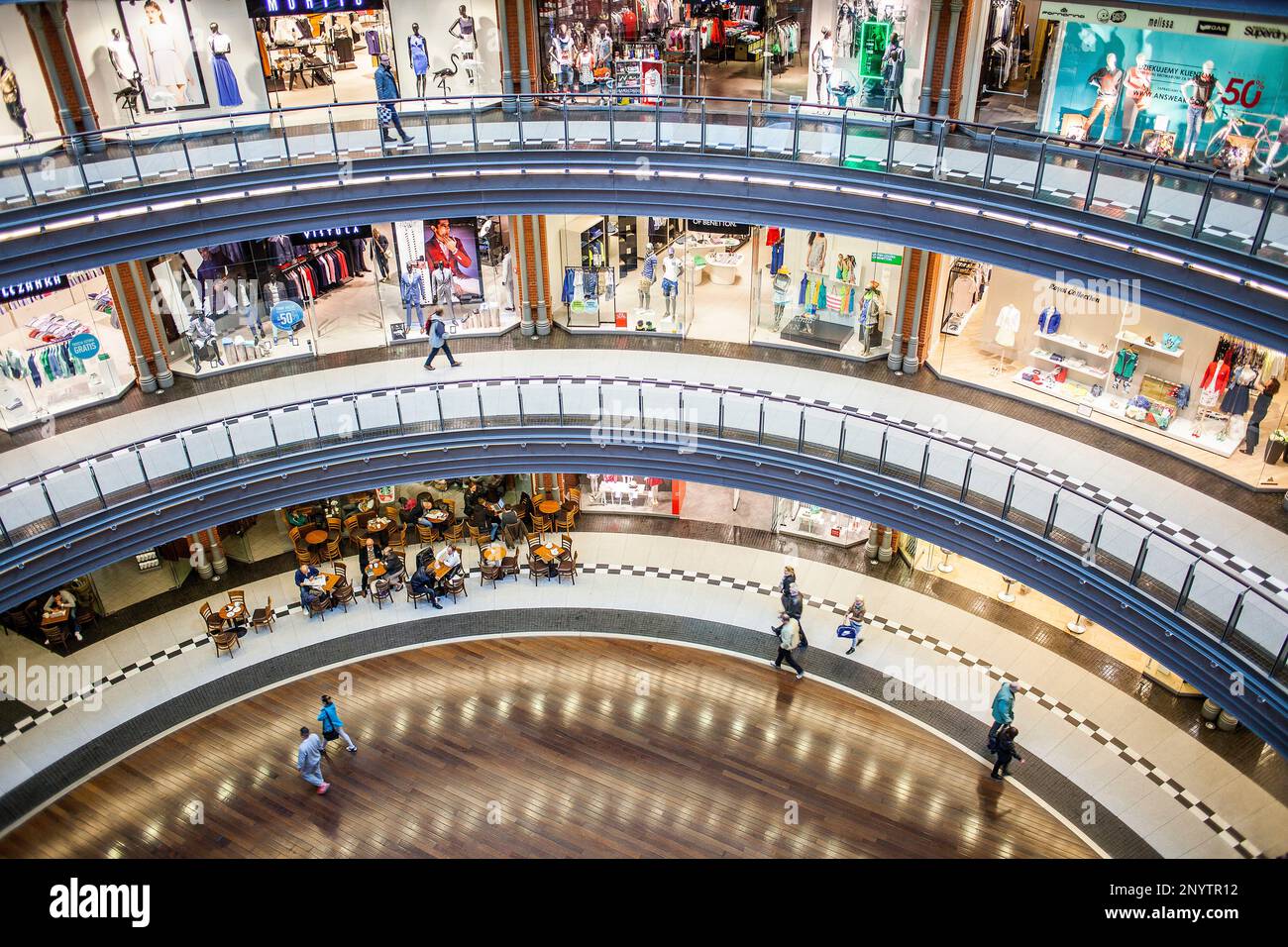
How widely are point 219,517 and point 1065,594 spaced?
440 inches

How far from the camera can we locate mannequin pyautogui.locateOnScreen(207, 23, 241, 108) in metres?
15.7

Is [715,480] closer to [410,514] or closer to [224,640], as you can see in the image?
[410,514]

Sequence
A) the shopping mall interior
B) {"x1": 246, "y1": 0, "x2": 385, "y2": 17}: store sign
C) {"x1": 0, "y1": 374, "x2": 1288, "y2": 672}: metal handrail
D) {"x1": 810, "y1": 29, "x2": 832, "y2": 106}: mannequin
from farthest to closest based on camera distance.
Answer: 1. {"x1": 810, "y1": 29, "x2": 832, "y2": 106}: mannequin
2. {"x1": 246, "y1": 0, "x2": 385, "y2": 17}: store sign
3. the shopping mall interior
4. {"x1": 0, "y1": 374, "x2": 1288, "y2": 672}: metal handrail

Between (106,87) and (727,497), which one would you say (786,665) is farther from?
(106,87)

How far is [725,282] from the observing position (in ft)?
62.7

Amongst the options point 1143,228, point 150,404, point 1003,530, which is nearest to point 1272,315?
point 1143,228

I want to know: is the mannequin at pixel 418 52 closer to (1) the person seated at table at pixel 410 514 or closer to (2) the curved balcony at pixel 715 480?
(2) the curved balcony at pixel 715 480

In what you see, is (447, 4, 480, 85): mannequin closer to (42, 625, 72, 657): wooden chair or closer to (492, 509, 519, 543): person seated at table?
(492, 509, 519, 543): person seated at table

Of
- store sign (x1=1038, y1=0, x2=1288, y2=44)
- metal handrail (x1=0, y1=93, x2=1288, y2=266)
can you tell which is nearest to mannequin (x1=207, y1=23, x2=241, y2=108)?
metal handrail (x1=0, y1=93, x2=1288, y2=266)

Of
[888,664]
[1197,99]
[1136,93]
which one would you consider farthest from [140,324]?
[1197,99]

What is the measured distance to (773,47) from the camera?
1675 cm

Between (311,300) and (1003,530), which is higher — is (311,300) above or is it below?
above

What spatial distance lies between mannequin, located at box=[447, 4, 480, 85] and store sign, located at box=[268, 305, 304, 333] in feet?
15.9

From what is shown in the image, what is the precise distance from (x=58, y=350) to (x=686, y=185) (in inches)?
395
